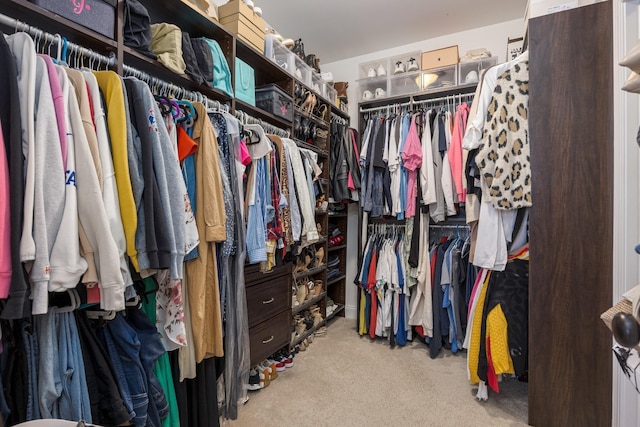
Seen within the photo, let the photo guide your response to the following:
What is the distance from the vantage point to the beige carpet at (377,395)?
5.46 ft

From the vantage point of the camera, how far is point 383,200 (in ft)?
8.76

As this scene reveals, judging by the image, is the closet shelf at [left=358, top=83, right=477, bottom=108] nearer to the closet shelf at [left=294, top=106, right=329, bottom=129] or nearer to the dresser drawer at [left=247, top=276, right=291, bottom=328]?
the closet shelf at [left=294, top=106, right=329, bottom=129]

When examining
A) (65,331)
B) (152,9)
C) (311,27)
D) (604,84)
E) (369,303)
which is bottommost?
(369,303)

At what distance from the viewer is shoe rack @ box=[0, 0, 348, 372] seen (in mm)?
1167

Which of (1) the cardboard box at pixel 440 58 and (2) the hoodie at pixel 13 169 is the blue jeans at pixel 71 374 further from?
(1) the cardboard box at pixel 440 58

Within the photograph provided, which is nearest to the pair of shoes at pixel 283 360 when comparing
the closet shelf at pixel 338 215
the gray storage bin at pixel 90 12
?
the closet shelf at pixel 338 215

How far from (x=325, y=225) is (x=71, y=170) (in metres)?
2.03

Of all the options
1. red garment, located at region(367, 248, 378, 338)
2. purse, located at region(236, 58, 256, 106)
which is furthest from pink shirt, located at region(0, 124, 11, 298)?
red garment, located at region(367, 248, 378, 338)

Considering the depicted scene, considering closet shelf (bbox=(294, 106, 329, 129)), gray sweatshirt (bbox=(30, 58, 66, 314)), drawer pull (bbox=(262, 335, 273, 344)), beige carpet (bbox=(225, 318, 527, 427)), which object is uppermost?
closet shelf (bbox=(294, 106, 329, 129))

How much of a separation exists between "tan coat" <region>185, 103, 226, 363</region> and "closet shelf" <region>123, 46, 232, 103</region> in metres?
0.29

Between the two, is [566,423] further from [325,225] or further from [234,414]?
[325,225]

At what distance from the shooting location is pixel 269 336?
2014 mm

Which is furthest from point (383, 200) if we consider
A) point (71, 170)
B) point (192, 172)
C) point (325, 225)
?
point (71, 170)

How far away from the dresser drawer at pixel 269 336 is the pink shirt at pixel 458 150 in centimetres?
154
